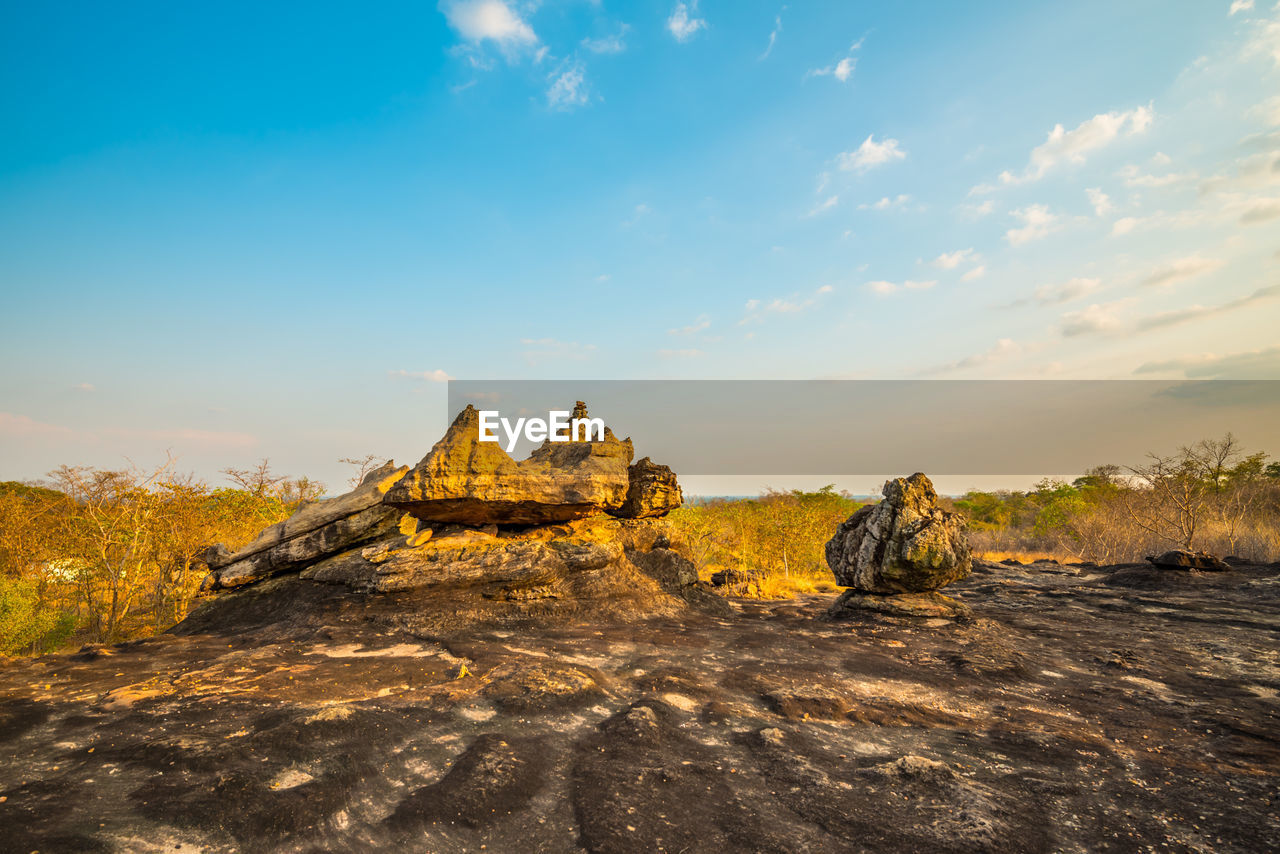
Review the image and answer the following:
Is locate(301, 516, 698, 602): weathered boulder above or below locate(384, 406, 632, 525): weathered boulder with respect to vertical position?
below

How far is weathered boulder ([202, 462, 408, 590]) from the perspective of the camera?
14.4 m

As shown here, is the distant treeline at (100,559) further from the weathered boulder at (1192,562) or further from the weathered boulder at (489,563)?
the weathered boulder at (1192,562)

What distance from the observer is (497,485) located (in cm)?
1402

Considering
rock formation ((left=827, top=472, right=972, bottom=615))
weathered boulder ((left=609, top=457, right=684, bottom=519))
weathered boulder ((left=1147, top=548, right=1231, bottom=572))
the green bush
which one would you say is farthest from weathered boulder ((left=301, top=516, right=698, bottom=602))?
weathered boulder ((left=1147, top=548, right=1231, bottom=572))

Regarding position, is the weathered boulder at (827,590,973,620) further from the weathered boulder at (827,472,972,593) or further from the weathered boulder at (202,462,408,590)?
the weathered boulder at (202,462,408,590)

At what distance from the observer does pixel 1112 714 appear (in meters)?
7.62

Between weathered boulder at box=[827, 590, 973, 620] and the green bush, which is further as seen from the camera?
weathered boulder at box=[827, 590, 973, 620]

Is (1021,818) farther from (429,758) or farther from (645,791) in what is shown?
(429,758)

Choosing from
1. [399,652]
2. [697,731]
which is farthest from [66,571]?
[697,731]

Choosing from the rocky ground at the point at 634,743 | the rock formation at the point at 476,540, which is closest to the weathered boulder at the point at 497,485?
the rock formation at the point at 476,540

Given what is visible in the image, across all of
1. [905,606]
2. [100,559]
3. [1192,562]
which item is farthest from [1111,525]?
[100,559]

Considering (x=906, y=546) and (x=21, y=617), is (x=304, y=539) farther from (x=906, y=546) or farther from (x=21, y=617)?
(x=906, y=546)

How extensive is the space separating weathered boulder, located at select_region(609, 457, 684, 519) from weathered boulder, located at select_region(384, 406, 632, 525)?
139cm

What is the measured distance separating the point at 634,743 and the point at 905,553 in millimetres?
10664
